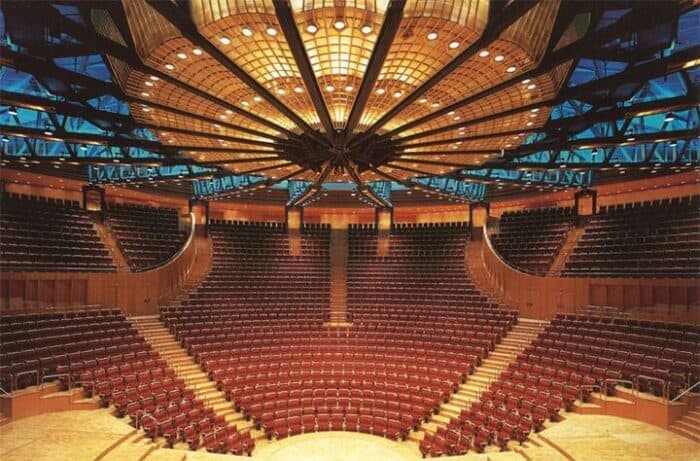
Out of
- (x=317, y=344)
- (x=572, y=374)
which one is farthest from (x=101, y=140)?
(x=572, y=374)

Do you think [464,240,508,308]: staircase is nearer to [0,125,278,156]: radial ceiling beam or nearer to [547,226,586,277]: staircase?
[547,226,586,277]: staircase

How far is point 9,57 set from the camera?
5996 millimetres

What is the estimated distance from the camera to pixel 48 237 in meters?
16.8

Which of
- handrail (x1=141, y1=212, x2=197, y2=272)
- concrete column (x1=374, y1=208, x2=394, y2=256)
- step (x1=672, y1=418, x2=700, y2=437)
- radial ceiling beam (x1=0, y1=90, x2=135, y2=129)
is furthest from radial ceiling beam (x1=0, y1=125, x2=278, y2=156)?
concrete column (x1=374, y1=208, x2=394, y2=256)

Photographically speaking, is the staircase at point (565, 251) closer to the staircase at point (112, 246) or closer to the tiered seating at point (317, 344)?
the tiered seating at point (317, 344)

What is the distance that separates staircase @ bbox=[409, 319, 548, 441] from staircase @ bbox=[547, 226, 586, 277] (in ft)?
7.95

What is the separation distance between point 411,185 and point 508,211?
10.1m

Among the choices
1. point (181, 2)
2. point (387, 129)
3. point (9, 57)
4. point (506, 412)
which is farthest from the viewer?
point (506, 412)

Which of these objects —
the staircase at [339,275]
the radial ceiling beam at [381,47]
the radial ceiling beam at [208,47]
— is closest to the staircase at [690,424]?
the radial ceiling beam at [381,47]

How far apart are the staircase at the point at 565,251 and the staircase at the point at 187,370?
1314 cm

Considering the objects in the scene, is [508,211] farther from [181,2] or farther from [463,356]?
[181,2]

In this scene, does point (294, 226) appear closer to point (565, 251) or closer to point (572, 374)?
point (565, 251)

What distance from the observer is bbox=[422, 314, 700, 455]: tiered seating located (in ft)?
34.8

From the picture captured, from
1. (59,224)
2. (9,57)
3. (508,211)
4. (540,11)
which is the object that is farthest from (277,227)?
(540,11)
